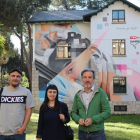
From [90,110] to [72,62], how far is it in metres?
15.7

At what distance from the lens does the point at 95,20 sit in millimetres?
19375

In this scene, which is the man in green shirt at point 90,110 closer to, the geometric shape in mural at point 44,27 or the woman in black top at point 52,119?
the woman in black top at point 52,119

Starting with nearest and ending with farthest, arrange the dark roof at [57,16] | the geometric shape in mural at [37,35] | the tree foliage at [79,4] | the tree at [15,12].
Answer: the dark roof at [57,16]
the geometric shape in mural at [37,35]
the tree at [15,12]
the tree foliage at [79,4]

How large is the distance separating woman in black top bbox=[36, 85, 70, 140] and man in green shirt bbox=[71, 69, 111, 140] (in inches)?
11.5

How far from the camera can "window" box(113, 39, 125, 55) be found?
63.6 feet

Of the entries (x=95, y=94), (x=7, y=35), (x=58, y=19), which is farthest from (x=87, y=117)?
(x=7, y=35)

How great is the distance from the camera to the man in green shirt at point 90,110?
4.16 metres

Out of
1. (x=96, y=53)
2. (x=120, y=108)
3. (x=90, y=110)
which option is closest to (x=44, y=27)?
(x=96, y=53)

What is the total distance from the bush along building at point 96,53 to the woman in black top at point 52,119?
1485cm

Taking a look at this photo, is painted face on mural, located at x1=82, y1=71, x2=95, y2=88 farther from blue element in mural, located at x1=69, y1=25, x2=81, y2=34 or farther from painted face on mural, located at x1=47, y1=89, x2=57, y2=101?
blue element in mural, located at x1=69, y1=25, x2=81, y2=34

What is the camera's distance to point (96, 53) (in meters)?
19.4

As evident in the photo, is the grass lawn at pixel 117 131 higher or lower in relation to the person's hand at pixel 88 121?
lower

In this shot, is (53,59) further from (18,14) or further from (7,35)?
(7,35)

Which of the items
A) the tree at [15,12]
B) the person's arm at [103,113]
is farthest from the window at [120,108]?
the person's arm at [103,113]
